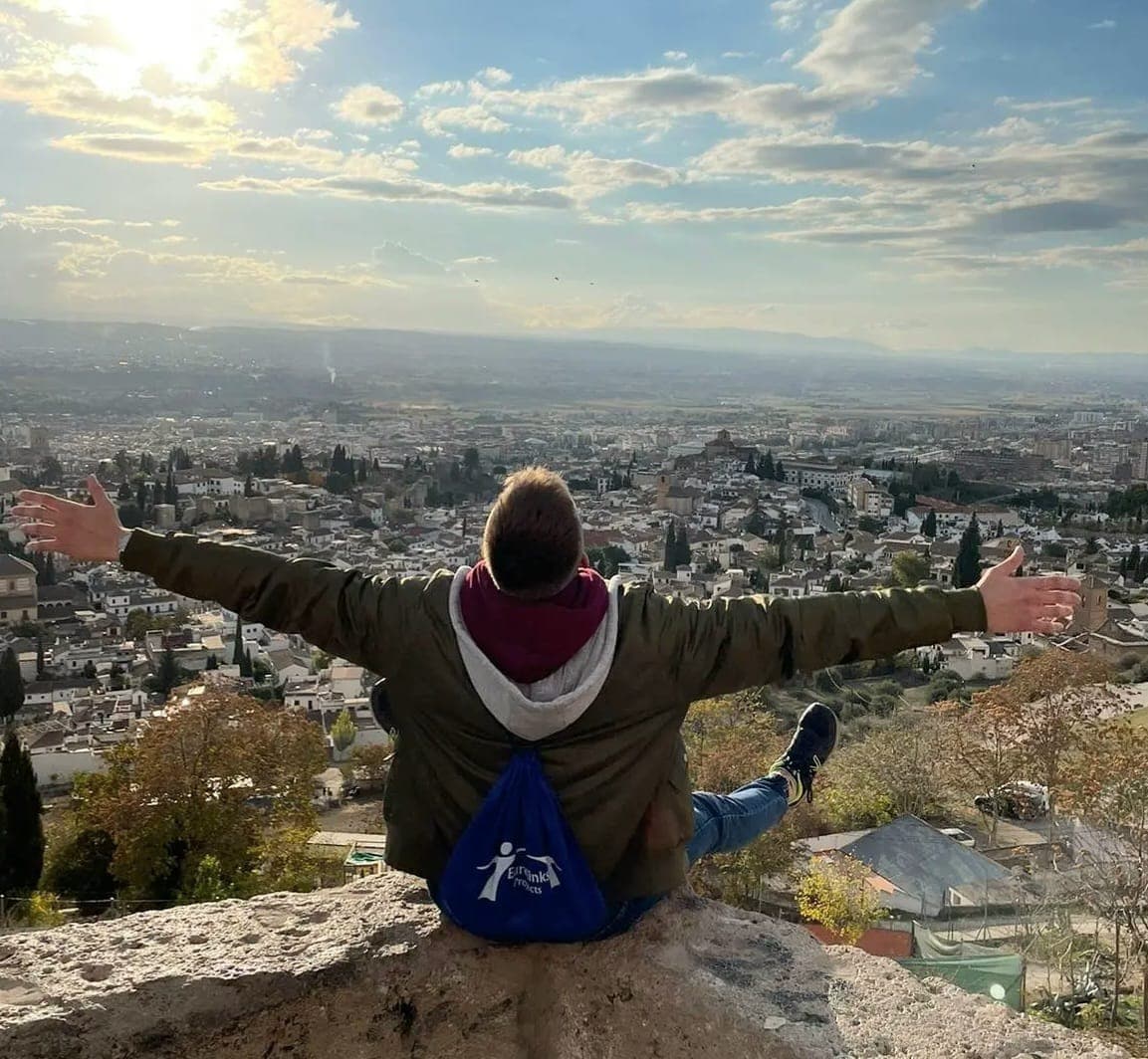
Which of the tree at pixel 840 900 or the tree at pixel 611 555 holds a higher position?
the tree at pixel 840 900

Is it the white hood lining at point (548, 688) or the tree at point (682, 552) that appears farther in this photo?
the tree at point (682, 552)

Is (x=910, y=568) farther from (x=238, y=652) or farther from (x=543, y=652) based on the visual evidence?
(x=543, y=652)

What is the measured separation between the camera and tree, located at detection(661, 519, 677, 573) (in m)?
43.9

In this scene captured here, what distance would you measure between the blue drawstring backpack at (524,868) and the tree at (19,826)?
1205cm

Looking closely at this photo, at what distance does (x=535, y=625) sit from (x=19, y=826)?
41.7ft

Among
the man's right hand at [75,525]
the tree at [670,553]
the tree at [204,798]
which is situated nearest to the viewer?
the man's right hand at [75,525]

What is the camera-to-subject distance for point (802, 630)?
1976 mm

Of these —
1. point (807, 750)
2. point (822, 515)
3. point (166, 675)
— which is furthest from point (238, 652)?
point (822, 515)

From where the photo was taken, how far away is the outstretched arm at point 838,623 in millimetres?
1961

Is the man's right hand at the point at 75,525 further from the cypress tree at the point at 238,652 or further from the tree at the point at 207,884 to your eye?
the cypress tree at the point at 238,652

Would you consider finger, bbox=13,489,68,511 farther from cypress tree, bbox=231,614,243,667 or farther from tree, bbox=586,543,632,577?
tree, bbox=586,543,632,577

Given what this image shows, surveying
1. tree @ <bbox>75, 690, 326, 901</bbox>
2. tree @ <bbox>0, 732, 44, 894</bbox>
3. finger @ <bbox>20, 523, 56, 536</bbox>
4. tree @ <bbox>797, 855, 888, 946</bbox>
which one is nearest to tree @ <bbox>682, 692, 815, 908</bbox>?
tree @ <bbox>797, 855, 888, 946</bbox>

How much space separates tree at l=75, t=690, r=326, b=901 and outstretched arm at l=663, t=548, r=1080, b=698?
9308mm

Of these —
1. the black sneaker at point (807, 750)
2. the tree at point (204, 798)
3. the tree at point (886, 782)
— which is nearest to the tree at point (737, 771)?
the tree at point (886, 782)
